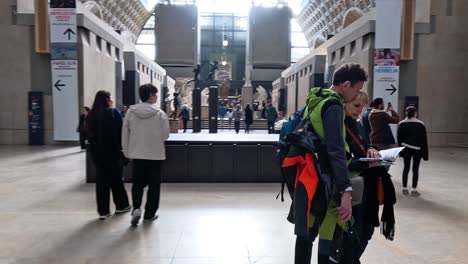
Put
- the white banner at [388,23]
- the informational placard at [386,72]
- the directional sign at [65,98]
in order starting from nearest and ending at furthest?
the white banner at [388,23] → the informational placard at [386,72] → the directional sign at [65,98]

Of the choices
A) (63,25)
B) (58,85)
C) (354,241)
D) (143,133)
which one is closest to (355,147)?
(354,241)

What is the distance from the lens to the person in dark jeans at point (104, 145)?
5.21 m

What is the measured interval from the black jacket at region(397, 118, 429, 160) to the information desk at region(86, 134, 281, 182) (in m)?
2.43

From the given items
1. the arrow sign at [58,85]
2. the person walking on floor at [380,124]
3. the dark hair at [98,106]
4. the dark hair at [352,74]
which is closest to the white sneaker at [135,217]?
the dark hair at [98,106]

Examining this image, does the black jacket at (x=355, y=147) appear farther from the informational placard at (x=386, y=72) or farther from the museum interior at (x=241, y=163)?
the informational placard at (x=386, y=72)

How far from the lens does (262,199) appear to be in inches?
257

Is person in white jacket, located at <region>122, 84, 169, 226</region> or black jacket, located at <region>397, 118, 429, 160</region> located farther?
black jacket, located at <region>397, 118, 429, 160</region>

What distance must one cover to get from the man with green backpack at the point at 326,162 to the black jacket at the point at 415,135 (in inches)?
185

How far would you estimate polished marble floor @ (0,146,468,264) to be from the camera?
396 cm

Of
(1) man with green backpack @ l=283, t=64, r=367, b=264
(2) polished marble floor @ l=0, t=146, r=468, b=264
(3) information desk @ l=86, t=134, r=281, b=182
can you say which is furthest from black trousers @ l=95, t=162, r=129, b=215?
(1) man with green backpack @ l=283, t=64, r=367, b=264

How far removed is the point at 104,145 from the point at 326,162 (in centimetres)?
353

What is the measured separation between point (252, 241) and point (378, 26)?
1291 centimetres

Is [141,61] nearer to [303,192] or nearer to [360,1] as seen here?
[360,1]

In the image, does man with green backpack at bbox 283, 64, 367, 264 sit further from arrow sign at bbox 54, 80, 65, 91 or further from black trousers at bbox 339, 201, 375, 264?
arrow sign at bbox 54, 80, 65, 91
